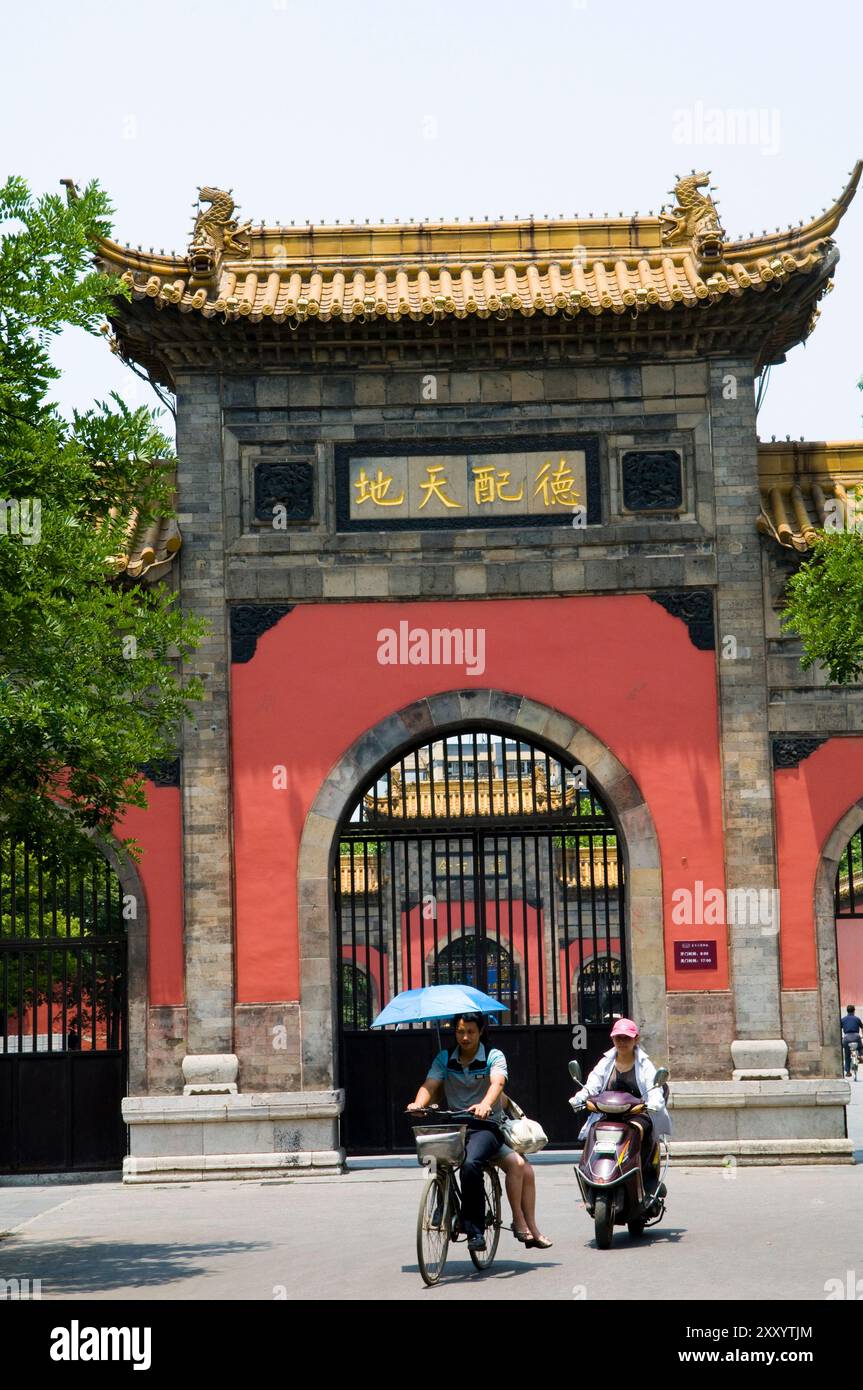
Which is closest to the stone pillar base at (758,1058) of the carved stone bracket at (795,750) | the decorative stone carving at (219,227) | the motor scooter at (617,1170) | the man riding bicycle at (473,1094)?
the carved stone bracket at (795,750)

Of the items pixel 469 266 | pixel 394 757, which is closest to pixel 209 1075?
pixel 394 757

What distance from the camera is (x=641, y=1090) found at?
10.4 meters

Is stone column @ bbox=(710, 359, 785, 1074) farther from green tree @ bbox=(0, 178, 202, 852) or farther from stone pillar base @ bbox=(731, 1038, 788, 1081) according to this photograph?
green tree @ bbox=(0, 178, 202, 852)

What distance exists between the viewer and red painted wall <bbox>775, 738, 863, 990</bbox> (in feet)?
50.7

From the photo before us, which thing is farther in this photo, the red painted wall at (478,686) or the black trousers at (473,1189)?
the red painted wall at (478,686)

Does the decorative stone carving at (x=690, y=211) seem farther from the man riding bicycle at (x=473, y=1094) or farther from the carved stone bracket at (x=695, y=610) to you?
the man riding bicycle at (x=473, y=1094)

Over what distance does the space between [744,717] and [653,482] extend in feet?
7.20

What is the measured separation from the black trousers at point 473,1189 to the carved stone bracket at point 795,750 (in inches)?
277

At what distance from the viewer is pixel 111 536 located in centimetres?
1070

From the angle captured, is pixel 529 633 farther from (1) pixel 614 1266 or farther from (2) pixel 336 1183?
(1) pixel 614 1266

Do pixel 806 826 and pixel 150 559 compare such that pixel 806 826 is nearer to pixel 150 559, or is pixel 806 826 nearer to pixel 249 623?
pixel 249 623

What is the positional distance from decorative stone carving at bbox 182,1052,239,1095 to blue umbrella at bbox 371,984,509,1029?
5328 mm

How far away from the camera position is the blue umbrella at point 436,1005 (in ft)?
32.2
